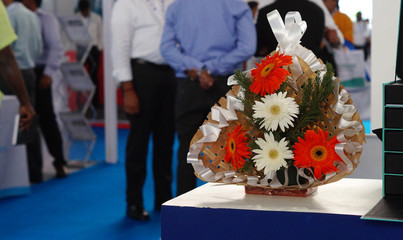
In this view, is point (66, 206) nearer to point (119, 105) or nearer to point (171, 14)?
point (171, 14)

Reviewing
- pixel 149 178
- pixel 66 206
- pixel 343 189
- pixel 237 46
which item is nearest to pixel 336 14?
pixel 237 46

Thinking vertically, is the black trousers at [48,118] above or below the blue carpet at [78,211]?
above

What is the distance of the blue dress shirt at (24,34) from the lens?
4824mm

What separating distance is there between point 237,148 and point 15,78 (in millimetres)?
1912

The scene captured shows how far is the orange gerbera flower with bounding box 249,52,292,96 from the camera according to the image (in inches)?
47.1

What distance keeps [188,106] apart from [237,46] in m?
0.37

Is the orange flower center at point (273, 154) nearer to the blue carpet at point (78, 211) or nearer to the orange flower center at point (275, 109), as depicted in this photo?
the orange flower center at point (275, 109)

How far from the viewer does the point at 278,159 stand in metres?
1.18

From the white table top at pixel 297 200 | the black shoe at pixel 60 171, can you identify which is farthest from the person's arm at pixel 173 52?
the black shoe at pixel 60 171

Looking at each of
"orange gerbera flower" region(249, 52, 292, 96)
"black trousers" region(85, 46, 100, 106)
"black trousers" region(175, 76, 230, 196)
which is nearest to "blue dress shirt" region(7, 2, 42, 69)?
"black trousers" region(85, 46, 100, 106)

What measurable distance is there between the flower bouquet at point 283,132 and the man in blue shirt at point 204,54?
5.75ft

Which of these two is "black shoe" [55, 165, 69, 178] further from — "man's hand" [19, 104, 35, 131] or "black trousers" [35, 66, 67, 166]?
"man's hand" [19, 104, 35, 131]

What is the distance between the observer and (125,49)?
141 inches

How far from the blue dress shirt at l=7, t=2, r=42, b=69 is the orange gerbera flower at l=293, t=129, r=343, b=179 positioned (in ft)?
13.0
